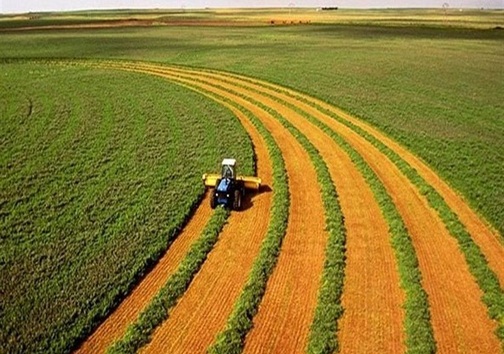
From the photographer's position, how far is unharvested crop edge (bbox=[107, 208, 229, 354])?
14961 millimetres

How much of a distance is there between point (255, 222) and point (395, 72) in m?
47.6

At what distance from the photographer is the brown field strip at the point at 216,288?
15125 millimetres

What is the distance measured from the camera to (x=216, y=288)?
17656 mm

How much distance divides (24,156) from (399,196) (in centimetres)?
2369

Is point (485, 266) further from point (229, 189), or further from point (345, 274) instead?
point (229, 189)

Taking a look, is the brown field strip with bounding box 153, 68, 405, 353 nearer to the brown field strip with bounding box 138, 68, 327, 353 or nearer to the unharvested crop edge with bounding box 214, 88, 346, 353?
the unharvested crop edge with bounding box 214, 88, 346, 353

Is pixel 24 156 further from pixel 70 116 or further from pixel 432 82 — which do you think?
pixel 432 82

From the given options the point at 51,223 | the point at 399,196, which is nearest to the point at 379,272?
Answer: the point at 399,196

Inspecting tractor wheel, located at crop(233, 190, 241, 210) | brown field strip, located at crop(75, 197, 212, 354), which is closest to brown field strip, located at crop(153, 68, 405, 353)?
tractor wheel, located at crop(233, 190, 241, 210)

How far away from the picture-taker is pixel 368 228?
21828 mm

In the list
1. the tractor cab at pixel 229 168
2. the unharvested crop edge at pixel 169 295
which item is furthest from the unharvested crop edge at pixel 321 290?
the tractor cab at pixel 229 168

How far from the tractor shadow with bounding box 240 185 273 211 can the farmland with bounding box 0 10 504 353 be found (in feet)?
0.49

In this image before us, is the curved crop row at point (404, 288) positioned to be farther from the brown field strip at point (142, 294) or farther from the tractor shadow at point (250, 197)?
the brown field strip at point (142, 294)

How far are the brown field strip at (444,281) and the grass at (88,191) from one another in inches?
A: 386
